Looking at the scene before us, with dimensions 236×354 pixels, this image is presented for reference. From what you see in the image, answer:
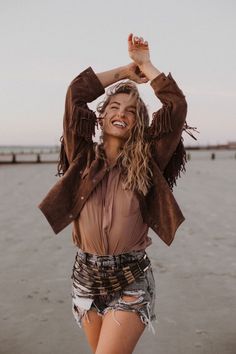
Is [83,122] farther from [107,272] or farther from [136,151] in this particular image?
[107,272]

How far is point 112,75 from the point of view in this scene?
310cm

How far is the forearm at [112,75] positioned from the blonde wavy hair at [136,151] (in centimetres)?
8

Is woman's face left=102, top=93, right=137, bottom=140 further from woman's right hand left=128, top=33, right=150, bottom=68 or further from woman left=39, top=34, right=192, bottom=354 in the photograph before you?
woman's right hand left=128, top=33, right=150, bottom=68

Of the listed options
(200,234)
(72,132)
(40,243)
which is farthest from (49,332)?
(200,234)

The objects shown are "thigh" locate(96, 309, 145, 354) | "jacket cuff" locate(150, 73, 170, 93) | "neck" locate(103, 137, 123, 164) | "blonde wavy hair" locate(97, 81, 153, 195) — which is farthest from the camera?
"neck" locate(103, 137, 123, 164)

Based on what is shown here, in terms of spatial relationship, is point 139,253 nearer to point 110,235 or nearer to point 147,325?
point 110,235

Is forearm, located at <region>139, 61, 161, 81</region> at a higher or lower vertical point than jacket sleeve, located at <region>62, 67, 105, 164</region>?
higher

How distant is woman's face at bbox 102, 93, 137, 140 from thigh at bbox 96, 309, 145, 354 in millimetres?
1100

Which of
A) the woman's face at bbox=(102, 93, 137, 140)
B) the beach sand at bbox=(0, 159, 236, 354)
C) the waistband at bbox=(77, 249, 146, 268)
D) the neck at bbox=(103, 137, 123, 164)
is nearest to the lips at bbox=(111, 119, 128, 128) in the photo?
the woman's face at bbox=(102, 93, 137, 140)

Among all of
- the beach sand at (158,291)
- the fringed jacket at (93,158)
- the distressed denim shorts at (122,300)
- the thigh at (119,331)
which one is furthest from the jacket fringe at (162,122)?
the beach sand at (158,291)

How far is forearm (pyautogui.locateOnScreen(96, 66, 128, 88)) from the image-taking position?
10.0ft

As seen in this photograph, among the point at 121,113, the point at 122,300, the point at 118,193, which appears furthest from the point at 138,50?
the point at 122,300

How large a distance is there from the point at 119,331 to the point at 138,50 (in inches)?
69.2

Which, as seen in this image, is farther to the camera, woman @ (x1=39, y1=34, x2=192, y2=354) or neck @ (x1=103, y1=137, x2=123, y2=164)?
neck @ (x1=103, y1=137, x2=123, y2=164)
